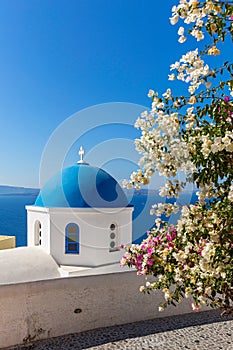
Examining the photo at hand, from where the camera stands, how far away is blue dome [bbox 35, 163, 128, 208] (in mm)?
10188

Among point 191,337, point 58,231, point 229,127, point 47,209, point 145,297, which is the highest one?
point 229,127

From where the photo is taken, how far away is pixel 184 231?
387cm

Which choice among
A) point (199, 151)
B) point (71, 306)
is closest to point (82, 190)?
point (71, 306)

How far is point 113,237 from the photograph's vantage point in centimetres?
1048

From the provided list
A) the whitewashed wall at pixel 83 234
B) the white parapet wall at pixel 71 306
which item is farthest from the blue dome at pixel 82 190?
the white parapet wall at pixel 71 306

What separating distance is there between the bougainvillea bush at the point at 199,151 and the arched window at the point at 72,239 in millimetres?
6285

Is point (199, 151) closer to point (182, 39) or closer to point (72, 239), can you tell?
point (182, 39)

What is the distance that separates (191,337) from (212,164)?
495 cm

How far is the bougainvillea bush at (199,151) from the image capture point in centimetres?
319

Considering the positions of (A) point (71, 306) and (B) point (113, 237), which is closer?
(A) point (71, 306)

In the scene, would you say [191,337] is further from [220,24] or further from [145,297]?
[220,24]

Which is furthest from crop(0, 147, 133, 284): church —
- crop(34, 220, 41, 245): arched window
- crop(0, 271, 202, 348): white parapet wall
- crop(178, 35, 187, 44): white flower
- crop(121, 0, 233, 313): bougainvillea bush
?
crop(178, 35, 187, 44): white flower

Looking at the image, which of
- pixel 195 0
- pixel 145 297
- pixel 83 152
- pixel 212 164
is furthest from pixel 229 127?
pixel 83 152

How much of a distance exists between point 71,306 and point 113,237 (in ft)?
11.3
